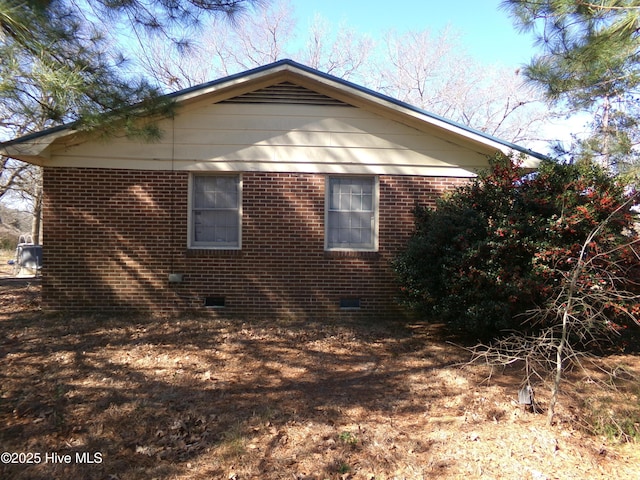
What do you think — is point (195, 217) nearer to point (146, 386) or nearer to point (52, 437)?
point (146, 386)

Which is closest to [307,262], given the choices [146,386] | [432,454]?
[146,386]

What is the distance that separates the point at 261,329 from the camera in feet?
24.2

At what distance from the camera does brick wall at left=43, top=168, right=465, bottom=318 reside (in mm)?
7922

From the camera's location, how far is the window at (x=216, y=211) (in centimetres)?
816

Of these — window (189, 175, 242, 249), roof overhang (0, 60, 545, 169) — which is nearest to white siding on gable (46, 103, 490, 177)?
roof overhang (0, 60, 545, 169)

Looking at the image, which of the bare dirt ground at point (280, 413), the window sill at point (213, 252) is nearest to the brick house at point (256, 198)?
the window sill at point (213, 252)

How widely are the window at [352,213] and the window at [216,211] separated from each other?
172 centimetres

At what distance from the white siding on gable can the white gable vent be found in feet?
0.33

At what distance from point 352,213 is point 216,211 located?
250cm

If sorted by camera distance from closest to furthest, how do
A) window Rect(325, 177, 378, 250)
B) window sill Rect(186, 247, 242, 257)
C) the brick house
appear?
the brick house, window sill Rect(186, 247, 242, 257), window Rect(325, 177, 378, 250)

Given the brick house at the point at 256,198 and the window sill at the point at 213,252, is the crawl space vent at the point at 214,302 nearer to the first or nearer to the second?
the brick house at the point at 256,198

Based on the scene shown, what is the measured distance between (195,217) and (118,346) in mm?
2709

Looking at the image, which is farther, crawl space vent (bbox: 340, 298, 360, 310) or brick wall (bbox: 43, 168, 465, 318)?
crawl space vent (bbox: 340, 298, 360, 310)

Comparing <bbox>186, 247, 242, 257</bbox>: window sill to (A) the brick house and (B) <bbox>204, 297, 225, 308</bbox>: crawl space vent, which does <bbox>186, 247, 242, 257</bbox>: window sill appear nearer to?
(A) the brick house
